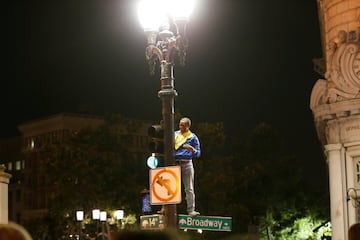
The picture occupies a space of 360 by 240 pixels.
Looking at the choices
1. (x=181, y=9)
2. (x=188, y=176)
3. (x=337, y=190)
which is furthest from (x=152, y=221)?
(x=337, y=190)

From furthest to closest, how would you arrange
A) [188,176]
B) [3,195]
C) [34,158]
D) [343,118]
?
[34,158] → [3,195] → [343,118] → [188,176]

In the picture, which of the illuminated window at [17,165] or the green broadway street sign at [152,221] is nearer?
the green broadway street sign at [152,221]

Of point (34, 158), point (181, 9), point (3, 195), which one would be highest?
point (34, 158)

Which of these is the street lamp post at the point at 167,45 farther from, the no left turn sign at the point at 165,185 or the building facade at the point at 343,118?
the building facade at the point at 343,118

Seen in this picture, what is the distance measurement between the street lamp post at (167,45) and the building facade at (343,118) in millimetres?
8829

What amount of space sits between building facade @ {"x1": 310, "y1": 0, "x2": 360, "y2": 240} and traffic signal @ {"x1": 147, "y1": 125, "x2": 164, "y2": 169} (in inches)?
377

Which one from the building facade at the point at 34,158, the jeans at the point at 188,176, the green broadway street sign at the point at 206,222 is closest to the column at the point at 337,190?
the jeans at the point at 188,176

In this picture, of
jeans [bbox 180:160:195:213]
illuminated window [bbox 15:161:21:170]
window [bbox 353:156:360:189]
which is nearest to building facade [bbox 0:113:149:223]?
illuminated window [bbox 15:161:21:170]

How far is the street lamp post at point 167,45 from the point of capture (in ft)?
47.1

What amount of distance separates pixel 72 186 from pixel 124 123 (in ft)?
18.0

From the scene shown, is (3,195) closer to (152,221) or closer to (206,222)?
(152,221)

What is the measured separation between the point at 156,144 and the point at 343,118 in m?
→ 9.92

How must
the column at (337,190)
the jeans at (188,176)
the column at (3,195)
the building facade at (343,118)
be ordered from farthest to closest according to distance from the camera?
the column at (3,195) < the column at (337,190) < the building facade at (343,118) < the jeans at (188,176)

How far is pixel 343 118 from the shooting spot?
23125 mm
